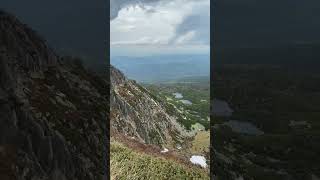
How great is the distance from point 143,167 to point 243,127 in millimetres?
96749

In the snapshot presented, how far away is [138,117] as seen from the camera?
70.6 m

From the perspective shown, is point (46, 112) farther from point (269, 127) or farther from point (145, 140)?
point (269, 127)

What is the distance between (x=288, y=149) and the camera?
104 meters

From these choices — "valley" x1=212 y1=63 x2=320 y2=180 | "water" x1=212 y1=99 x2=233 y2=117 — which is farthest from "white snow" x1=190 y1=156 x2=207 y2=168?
"water" x1=212 y1=99 x2=233 y2=117

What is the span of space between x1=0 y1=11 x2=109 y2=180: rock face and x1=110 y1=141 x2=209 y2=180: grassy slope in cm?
135

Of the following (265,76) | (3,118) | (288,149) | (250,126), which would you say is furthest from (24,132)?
(265,76)

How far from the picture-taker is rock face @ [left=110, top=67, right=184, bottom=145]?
61706mm

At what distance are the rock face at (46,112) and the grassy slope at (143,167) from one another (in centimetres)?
135

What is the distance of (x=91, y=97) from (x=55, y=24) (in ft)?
78.8

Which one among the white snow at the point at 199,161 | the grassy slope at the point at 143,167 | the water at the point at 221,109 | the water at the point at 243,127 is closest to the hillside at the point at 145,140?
the grassy slope at the point at 143,167

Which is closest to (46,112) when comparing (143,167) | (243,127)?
(143,167)

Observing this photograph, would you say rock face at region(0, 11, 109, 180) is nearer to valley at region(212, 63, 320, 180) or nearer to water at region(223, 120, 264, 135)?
valley at region(212, 63, 320, 180)

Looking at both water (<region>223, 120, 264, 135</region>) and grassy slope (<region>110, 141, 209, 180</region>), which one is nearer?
grassy slope (<region>110, 141, 209, 180</region>)

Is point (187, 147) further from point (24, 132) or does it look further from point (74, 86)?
point (24, 132)
